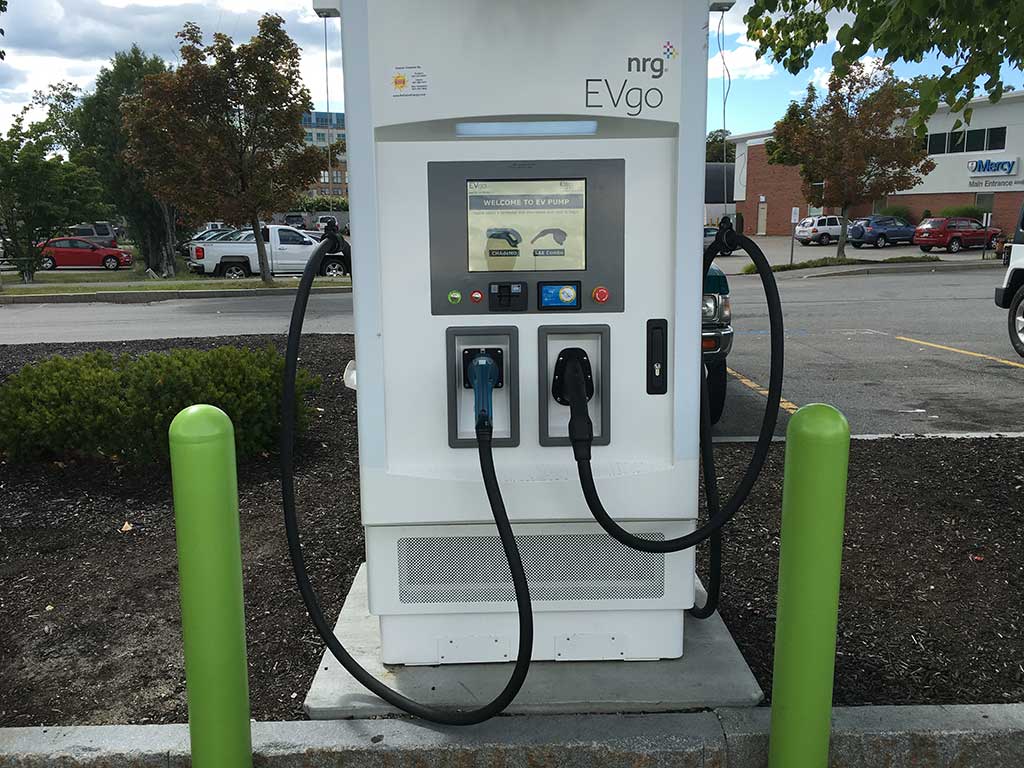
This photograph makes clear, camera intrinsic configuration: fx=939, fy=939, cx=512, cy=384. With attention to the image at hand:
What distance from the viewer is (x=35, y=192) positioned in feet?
81.5

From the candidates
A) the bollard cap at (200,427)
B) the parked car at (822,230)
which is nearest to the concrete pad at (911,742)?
the bollard cap at (200,427)

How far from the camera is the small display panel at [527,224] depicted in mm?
2760

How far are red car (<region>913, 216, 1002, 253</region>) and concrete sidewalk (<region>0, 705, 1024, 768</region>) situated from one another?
35.1 metres

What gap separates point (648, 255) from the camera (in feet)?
9.23

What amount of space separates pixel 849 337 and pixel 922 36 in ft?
25.5

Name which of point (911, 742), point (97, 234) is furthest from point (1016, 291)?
point (97, 234)

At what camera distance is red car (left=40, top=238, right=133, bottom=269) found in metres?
32.7

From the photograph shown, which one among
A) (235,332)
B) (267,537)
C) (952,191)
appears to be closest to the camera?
(267,537)

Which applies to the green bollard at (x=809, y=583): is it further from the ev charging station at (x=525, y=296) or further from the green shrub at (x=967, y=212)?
the green shrub at (x=967, y=212)

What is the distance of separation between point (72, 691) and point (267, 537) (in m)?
1.36

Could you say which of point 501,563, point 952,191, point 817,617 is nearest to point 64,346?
point 501,563

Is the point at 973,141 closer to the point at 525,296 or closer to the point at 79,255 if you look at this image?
the point at 79,255

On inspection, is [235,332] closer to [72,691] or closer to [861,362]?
[861,362]

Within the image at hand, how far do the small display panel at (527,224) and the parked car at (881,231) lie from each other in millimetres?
38371
